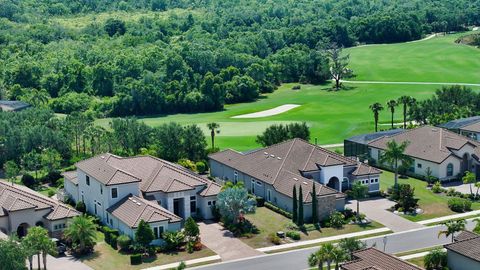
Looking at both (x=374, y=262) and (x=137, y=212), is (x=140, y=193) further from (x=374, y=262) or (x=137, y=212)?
(x=374, y=262)

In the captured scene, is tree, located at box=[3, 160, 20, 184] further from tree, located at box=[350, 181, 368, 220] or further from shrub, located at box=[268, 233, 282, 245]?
tree, located at box=[350, 181, 368, 220]

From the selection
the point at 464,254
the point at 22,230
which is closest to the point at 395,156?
the point at 464,254

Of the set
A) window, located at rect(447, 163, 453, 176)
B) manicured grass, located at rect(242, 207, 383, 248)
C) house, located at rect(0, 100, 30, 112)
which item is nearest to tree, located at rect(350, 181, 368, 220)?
manicured grass, located at rect(242, 207, 383, 248)

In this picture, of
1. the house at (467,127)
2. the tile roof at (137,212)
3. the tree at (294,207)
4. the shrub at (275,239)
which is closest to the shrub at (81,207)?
the tile roof at (137,212)

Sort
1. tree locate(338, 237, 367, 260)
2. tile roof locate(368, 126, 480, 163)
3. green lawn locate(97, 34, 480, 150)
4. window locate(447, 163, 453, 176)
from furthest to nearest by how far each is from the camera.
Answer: green lawn locate(97, 34, 480, 150) < tile roof locate(368, 126, 480, 163) < window locate(447, 163, 453, 176) < tree locate(338, 237, 367, 260)

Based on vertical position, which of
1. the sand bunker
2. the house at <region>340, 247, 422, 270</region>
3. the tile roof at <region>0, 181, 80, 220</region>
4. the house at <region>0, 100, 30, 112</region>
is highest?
the house at <region>0, 100, 30, 112</region>

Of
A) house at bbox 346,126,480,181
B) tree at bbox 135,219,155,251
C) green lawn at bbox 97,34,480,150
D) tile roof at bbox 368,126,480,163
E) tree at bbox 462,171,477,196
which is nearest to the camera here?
tree at bbox 135,219,155,251
